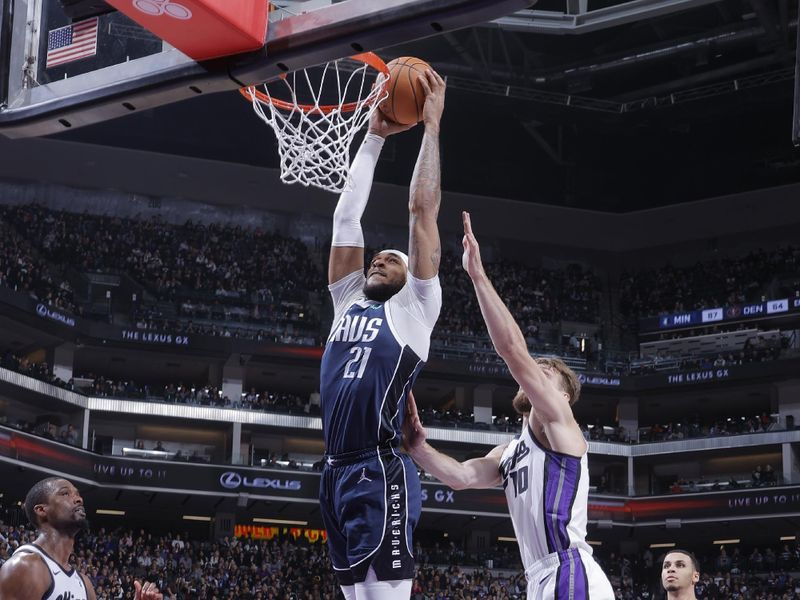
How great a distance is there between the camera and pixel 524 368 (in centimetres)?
505

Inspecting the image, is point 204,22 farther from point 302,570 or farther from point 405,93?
point 302,570

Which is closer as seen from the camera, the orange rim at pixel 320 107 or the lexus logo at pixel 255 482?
the orange rim at pixel 320 107

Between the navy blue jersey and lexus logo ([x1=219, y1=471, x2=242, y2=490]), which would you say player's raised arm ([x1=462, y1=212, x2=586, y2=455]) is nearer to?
the navy blue jersey

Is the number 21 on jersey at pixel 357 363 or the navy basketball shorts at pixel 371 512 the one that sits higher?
the number 21 on jersey at pixel 357 363

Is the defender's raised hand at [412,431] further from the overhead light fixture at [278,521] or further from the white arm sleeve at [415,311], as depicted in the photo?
the overhead light fixture at [278,521]

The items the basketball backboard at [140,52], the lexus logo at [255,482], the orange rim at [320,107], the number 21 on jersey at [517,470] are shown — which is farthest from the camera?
the lexus logo at [255,482]

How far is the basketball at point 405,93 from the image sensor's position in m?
5.67

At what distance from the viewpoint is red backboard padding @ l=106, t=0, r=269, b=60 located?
4.98 meters

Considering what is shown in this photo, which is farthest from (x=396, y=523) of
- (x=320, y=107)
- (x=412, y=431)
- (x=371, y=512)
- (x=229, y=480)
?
(x=229, y=480)

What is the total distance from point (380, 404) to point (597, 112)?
30072 millimetres

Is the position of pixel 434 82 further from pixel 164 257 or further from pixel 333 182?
pixel 164 257

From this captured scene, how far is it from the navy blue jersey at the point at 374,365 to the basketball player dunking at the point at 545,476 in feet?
0.90

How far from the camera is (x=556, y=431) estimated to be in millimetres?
5156

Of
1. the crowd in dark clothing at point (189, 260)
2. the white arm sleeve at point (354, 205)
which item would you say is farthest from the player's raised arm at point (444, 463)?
the crowd in dark clothing at point (189, 260)
